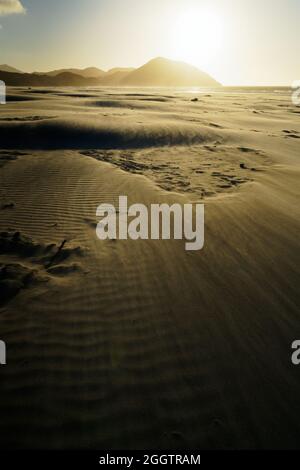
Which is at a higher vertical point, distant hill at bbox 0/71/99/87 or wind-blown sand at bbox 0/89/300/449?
distant hill at bbox 0/71/99/87

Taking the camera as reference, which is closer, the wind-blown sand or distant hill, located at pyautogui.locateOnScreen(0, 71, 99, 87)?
the wind-blown sand

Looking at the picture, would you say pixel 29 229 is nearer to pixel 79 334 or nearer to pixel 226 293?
pixel 79 334

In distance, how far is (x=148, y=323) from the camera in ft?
10.0

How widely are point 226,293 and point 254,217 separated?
6.65 ft

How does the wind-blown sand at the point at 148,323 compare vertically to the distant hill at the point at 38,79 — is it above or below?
below

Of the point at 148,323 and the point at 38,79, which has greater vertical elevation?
the point at 38,79

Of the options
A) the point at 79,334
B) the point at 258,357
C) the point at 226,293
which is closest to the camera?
the point at 258,357

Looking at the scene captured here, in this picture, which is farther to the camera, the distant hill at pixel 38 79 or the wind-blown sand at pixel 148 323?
the distant hill at pixel 38 79

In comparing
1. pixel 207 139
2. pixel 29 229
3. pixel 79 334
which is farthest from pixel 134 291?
pixel 207 139

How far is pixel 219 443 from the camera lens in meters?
2.16

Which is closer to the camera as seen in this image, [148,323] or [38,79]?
[148,323]

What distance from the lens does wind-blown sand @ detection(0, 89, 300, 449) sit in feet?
7.39

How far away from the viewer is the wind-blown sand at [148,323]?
2.25 metres

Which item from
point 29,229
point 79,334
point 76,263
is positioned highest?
point 29,229
